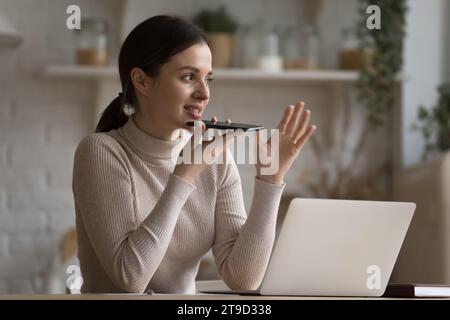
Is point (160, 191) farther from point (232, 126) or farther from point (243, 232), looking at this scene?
point (232, 126)

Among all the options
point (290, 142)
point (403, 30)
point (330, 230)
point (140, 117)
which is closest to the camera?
point (330, 230)

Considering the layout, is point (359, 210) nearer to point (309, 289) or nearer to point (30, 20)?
point (309, 289)

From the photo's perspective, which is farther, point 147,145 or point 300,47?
point 300,47

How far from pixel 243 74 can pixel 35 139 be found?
81cm

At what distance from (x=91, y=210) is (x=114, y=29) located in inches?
79.6

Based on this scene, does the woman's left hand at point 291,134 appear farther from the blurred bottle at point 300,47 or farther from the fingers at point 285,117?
the blurred bottle at point 300,47

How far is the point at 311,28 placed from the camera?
3.36 metres

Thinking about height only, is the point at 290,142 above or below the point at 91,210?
above

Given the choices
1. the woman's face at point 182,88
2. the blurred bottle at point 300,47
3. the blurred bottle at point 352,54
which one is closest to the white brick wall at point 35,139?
the blurred bottle at point 300,47

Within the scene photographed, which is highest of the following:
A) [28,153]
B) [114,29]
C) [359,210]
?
[114,29]

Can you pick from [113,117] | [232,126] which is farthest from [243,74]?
[232,126]

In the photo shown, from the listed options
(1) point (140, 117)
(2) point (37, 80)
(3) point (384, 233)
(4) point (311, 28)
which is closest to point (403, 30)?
(4) point (311, 28)

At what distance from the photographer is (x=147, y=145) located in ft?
5.16

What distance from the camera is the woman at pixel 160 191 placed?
143cm
